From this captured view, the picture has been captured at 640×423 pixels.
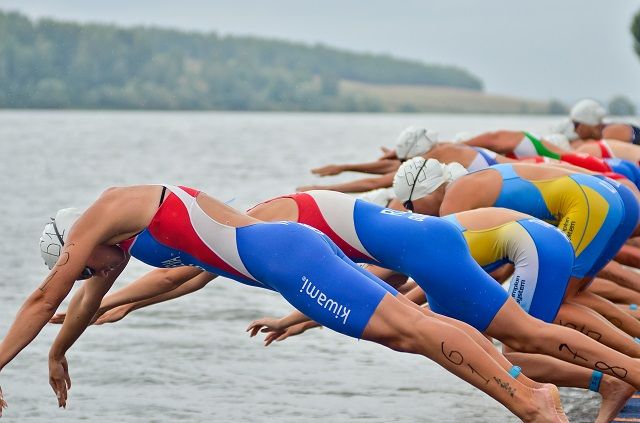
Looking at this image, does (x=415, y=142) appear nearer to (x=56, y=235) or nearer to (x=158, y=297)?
(x=158, y=297)

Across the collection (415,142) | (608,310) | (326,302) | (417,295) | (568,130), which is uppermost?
(326,302)

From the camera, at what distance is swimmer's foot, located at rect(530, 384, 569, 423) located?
5.95m

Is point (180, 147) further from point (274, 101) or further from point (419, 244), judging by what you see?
point (274, 101)

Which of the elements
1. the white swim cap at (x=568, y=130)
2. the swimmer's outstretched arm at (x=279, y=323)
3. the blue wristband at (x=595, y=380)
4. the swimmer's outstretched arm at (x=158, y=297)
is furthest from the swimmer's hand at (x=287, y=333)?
the white swim cap at (x=568, y=130)

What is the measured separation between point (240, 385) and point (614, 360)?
4.17m

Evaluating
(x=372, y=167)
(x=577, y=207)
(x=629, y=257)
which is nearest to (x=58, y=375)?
(x=577, y=207)

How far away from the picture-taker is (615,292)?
1111cm

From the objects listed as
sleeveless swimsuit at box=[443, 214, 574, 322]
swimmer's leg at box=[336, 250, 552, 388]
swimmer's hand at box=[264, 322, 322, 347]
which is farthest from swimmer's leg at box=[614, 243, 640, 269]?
swimmer's leg at box=[336, 250, 552, 388]

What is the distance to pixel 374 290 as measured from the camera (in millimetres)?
6188

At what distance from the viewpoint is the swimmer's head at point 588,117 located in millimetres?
14602


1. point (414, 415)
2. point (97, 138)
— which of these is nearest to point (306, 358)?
point (414, 415)

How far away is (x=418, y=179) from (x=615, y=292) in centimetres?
328

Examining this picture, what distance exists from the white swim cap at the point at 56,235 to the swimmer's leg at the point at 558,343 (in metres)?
2.36

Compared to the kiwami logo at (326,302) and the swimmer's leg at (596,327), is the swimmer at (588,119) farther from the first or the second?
the kiwami logo at (326,302)
